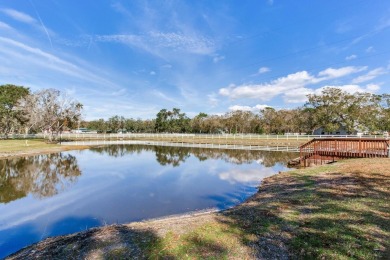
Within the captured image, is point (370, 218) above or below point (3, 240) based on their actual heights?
above

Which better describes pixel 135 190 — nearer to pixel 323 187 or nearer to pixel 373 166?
pixel 323 187

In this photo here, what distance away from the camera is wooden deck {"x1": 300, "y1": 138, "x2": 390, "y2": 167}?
1752cm

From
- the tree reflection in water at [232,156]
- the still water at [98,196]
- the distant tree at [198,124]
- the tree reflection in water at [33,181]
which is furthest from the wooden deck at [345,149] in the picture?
the distant tree at [198,124]

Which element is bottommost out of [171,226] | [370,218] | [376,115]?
[171,226]

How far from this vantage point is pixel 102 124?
11906 centimetres

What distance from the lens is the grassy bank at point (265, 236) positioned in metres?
4.86

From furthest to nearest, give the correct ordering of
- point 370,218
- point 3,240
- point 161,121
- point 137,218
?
1. point 161,121
2. point 137,218
3. point 3,240
4. point 370,218

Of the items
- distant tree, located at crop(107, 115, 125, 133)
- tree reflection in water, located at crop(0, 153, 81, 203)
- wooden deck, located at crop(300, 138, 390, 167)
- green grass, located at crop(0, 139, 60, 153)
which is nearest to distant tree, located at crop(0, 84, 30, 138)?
green grass, located at crop(0, 139, 60, 153)

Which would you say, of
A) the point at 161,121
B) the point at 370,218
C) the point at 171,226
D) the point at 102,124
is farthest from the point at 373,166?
the point at 102,124

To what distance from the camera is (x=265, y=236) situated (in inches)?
220

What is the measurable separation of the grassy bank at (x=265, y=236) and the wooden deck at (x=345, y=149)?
1122 centimetres

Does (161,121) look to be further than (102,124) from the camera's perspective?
No

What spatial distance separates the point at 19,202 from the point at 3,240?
4.52 m

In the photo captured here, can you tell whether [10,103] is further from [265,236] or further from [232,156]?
[265,236]
